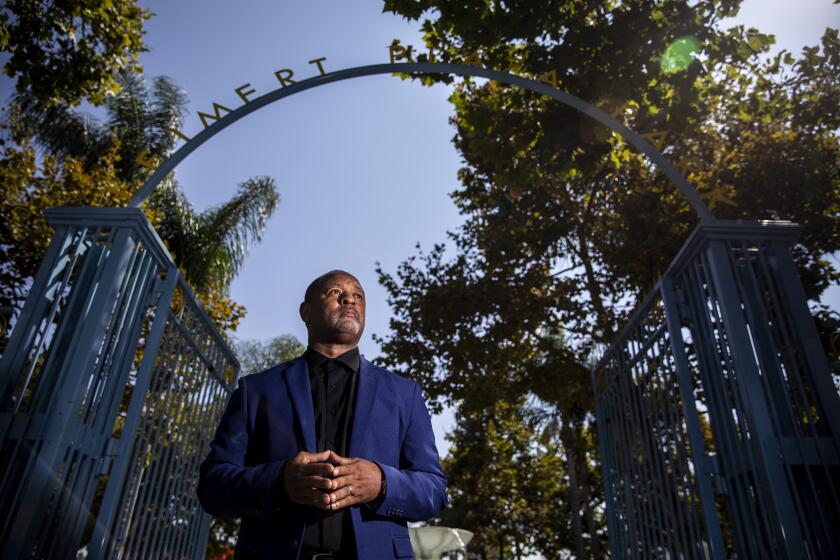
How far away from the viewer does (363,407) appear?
2.38 meters

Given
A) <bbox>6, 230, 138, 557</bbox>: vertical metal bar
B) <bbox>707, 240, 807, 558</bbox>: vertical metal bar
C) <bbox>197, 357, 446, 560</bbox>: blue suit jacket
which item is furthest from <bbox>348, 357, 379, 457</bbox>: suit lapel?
<bbox>707, 240, 807, 558</bbox>: vertical metal bar

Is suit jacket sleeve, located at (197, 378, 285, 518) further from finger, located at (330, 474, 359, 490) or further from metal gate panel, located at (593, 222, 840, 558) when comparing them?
metal gate panel, located at (593, 222, 840, 558)

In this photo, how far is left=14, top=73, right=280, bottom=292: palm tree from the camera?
15672mm

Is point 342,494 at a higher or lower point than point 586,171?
lower

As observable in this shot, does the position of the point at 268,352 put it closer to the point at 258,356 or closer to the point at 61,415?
the point at 258,356

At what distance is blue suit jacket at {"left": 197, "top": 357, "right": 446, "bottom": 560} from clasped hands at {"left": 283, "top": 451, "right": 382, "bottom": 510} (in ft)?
0.35

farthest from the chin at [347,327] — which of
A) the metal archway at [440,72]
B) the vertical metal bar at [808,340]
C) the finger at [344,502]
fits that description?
the vertical metal bar at [808,340]

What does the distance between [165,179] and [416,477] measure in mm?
16606

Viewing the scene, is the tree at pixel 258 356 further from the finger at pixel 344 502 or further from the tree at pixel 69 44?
the finger at pixel 344 502

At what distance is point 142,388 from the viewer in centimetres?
424

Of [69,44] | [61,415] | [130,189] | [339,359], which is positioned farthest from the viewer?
[130,189]

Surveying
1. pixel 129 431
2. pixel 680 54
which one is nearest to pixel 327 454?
pixel 129 431

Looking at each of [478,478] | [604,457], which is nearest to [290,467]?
[604,457]

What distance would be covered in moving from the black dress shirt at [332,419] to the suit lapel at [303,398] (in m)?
0.05
